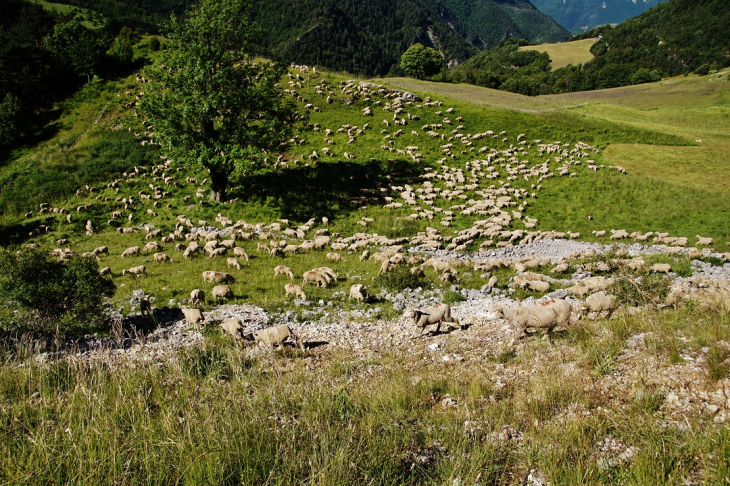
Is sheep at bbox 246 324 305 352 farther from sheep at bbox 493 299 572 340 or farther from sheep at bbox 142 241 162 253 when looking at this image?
sheep at bbox 142 241 162 253

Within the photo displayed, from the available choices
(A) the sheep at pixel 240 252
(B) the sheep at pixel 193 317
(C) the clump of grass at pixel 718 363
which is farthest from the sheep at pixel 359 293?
(C) the clump of grass at pixel 718 363

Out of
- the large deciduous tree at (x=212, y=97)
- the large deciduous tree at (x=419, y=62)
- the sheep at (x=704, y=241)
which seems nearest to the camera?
the sheep at (x=704, y=241)

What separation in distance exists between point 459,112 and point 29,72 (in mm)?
56936

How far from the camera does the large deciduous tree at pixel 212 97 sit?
22359mm

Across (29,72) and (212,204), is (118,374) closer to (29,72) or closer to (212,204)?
(212,204)

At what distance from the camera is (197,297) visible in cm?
1354

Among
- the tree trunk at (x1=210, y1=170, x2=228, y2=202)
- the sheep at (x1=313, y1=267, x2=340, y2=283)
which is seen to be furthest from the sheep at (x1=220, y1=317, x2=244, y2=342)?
the tree trunk at (x1=210, y1=170, x2=228, y2=202)

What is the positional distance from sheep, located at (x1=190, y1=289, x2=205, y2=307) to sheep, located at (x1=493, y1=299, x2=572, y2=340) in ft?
37.5

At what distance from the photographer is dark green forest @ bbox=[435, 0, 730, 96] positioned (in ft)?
401

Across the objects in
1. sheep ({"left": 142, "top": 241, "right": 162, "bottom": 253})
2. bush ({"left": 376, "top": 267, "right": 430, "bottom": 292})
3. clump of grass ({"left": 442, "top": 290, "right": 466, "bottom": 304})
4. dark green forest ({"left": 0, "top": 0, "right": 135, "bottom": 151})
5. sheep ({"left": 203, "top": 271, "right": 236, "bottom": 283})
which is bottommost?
clump of grass ({"left": 442, "top": 290, "right": 466, "bottom": 304})

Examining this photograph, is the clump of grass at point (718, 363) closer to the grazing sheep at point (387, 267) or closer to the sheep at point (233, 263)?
the grazing sheep at point (387, 267)

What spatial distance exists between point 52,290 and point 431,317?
12.6 m

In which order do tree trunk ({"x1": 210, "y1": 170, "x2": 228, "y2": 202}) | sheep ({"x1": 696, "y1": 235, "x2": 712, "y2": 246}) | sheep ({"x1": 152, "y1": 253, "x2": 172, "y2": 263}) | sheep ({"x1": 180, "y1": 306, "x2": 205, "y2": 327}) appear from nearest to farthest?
1. sheep ({"x1": 180, "y1": 306, "x2": 205, "y2": 327})
2. sheep ({"x1": 152, "y1": 253, "x2": 172, "y2": 263})
3. sheep ({"x1": 696, "y1": 235, "x2": 712, "y2": 246})
4. tree trunk ({"x1": 210, "y1": 170, "x2": 228, "y2": 202})

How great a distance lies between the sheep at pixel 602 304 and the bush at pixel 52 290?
16.4m
